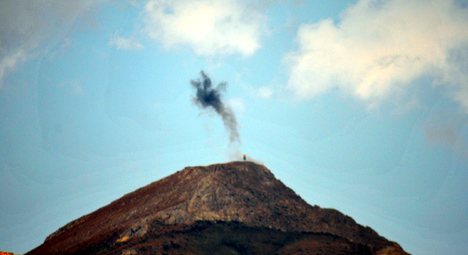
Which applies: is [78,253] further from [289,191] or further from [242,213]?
[289,191]

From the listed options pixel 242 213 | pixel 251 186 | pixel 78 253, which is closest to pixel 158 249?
pixel 78 253

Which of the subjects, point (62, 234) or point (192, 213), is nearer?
point (192, 213)

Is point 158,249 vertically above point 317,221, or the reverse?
point 317,221

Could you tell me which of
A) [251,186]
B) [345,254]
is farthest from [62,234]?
[345,254]

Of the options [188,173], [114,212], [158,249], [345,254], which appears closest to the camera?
[158,249]

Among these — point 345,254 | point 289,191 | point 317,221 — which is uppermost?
point 289,191

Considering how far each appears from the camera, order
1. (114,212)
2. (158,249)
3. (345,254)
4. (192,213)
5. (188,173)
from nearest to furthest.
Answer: (158,249), (345,254), (192,213), (114,212), (188,173)
